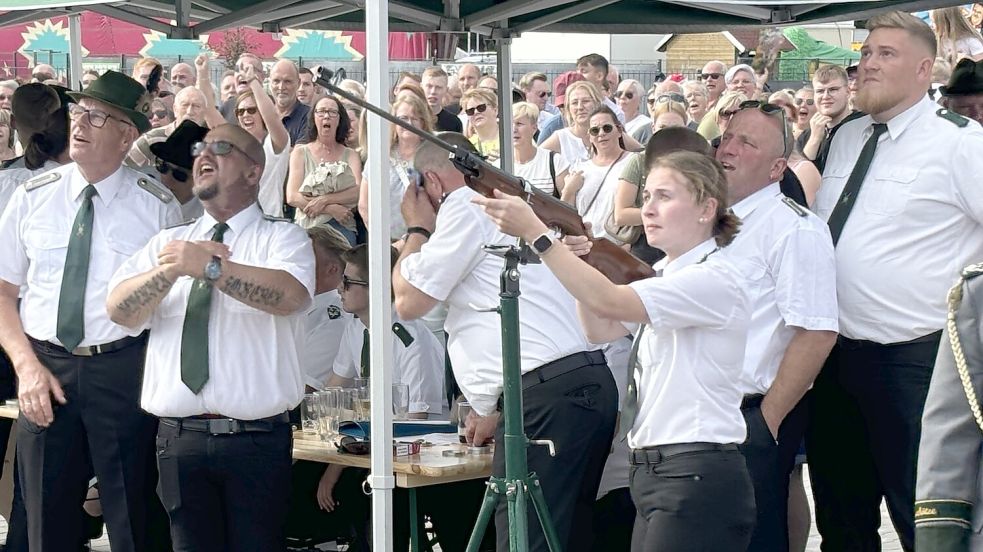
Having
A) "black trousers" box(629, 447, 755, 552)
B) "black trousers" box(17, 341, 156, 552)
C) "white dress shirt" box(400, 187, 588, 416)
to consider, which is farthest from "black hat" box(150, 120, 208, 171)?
"black trousers" box(629, 447, 755, 552)

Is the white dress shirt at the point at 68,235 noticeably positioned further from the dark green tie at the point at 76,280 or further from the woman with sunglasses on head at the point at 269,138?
the woman with sunglasses on head at the point at 269,138

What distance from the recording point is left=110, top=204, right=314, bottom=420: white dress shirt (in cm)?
470

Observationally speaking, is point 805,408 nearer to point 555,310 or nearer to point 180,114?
point 555,310

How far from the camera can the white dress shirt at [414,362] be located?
18.8 feet

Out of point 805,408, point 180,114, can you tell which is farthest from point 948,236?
point 180,114

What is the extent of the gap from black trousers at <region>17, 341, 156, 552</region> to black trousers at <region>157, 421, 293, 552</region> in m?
0.37

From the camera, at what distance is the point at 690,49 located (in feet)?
118

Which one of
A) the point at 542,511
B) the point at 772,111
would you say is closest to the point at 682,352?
the point at 542,511

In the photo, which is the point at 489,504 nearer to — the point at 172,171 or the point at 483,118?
the point at 172,171

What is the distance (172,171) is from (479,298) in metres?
2.00

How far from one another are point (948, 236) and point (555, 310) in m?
1.34

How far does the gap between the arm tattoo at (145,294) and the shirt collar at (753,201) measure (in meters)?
1.94

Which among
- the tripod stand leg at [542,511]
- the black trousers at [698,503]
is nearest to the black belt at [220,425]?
the tripod stand leg at [542,511]

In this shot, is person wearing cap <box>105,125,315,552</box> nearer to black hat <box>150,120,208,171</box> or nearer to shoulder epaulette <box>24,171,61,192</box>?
shoulder epaulette <box>24,171,61,192</box>
